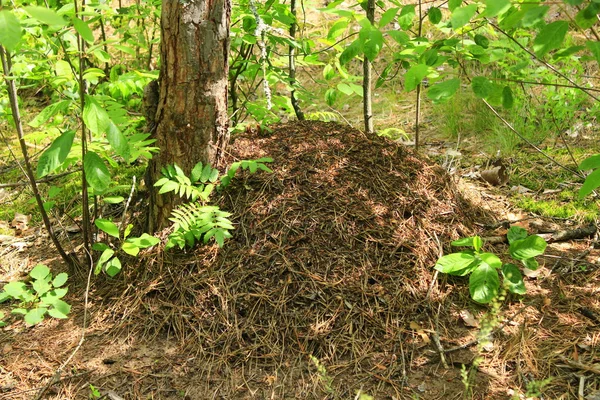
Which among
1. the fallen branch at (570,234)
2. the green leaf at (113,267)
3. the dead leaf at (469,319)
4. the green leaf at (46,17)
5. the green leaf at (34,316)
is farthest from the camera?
the fallen branch at (570,234)

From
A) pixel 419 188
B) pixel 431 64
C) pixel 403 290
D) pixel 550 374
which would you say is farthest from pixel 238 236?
pixel 550 374

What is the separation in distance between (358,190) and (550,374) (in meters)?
1.42

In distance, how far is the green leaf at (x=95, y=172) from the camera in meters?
2.37

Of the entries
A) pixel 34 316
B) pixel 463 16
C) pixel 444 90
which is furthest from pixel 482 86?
pixel 34 316

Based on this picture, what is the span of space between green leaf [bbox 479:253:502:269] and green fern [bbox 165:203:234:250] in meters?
1.37

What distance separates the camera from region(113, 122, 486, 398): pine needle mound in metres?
2.48

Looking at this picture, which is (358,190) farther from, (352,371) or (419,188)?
(352,371)

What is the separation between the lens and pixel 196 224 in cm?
265

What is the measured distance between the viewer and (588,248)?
10.1 ft

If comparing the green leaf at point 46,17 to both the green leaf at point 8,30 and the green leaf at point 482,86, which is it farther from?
the green leaf at point 482,86

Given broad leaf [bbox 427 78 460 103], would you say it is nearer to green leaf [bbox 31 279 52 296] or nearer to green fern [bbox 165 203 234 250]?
green fern [bbox 165 203 234 250]

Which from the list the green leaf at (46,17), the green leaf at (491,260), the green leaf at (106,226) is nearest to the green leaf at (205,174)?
the green leaf at (106,226)

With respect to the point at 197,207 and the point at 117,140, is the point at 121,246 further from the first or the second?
the point at 117,140

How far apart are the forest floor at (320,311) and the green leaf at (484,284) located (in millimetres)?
128
